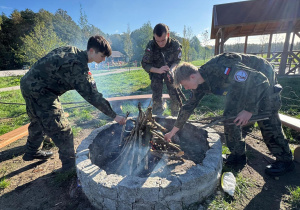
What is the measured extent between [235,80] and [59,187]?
281 centimetres

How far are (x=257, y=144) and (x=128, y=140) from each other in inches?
106

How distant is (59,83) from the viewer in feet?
7.86

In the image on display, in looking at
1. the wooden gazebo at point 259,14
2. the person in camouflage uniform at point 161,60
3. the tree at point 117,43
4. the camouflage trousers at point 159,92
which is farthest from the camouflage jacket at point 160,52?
the tree at point 117,43

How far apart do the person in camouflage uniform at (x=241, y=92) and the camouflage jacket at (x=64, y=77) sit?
1.15 m

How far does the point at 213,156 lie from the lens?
219 cm

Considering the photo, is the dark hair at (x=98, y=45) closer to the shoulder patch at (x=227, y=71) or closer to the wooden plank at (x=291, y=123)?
the shoulder patch at (x=227, y=71)

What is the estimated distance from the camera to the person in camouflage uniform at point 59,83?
225 centimetres

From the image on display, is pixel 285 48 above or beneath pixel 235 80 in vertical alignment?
above

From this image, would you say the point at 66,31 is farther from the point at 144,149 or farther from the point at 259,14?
the point at 144,149

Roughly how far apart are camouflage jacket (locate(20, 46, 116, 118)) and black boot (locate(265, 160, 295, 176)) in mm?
2466

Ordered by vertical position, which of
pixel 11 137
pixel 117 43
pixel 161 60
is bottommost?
pixel 11 137

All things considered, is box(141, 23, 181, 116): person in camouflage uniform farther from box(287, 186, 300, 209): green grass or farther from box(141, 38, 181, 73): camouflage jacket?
box(287, 186, 300, 209): green grass

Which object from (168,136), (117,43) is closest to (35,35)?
(168,136)

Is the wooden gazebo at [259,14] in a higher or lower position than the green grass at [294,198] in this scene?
higher
